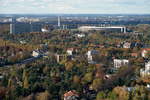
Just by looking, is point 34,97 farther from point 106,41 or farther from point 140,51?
point 106,41

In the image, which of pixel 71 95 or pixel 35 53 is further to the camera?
pixel 35 53

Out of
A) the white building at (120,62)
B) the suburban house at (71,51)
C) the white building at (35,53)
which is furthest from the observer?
the suburban house at (71,51)

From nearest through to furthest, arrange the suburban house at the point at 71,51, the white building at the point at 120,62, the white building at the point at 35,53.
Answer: the white building at the point at 120,62, the white building at the point at 35,53, the suburban house at the point at 71,51

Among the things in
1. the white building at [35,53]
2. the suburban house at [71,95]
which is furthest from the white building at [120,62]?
the suburban house at [71,95]

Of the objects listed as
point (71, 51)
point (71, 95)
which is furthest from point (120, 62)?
point (71, 95)

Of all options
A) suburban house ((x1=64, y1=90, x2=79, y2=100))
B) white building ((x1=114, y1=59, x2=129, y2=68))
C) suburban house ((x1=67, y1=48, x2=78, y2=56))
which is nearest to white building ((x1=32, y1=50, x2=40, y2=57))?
suburban house ((x1=67, y1=48, x2=78, y2=56))

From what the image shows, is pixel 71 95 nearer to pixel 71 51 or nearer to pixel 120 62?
pixel 120 62

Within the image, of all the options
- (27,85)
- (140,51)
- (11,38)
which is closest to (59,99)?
(27,85)

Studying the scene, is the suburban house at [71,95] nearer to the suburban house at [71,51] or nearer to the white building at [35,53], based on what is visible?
the white building at [35,53]

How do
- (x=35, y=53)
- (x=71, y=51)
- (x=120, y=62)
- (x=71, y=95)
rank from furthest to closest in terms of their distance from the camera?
(x=71, y=51), (x=35, y=53), (x=120, y=62), (x=71, y=95)

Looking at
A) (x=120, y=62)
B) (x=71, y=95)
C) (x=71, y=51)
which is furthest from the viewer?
(x=71, y=51)

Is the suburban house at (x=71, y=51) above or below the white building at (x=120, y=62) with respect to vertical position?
above
